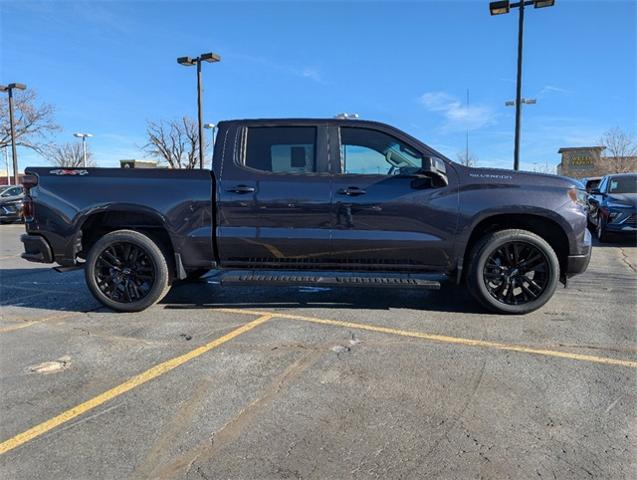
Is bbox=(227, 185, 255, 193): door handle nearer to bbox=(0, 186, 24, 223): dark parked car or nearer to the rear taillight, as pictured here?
the rear taillight

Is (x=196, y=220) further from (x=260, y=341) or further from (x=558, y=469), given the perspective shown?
(x=558, y=469)

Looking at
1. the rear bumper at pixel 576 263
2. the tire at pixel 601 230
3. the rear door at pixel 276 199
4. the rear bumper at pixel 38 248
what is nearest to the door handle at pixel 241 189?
the rear door at pixel 276 199

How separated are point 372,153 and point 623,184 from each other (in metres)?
9.63

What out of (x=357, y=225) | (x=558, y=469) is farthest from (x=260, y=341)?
(x=558, y=469)

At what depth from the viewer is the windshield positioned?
1170 cm

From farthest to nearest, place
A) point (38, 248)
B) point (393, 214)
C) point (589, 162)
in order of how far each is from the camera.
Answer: point (589, 162)
point (38, 248)
point (393, 214)

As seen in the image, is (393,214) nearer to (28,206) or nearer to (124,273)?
(124,273)

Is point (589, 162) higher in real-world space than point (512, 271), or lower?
higher

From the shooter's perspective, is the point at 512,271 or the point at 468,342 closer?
the point at 468,342

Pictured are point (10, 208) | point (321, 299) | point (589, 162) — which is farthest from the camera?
point (589, 162)

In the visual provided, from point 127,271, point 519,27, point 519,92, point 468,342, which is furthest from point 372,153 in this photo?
point 519,27

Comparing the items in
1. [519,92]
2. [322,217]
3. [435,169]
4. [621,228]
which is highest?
[519,92]

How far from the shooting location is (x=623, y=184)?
38.8ft

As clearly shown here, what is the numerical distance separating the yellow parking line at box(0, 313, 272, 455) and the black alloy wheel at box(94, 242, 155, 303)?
137 cm
